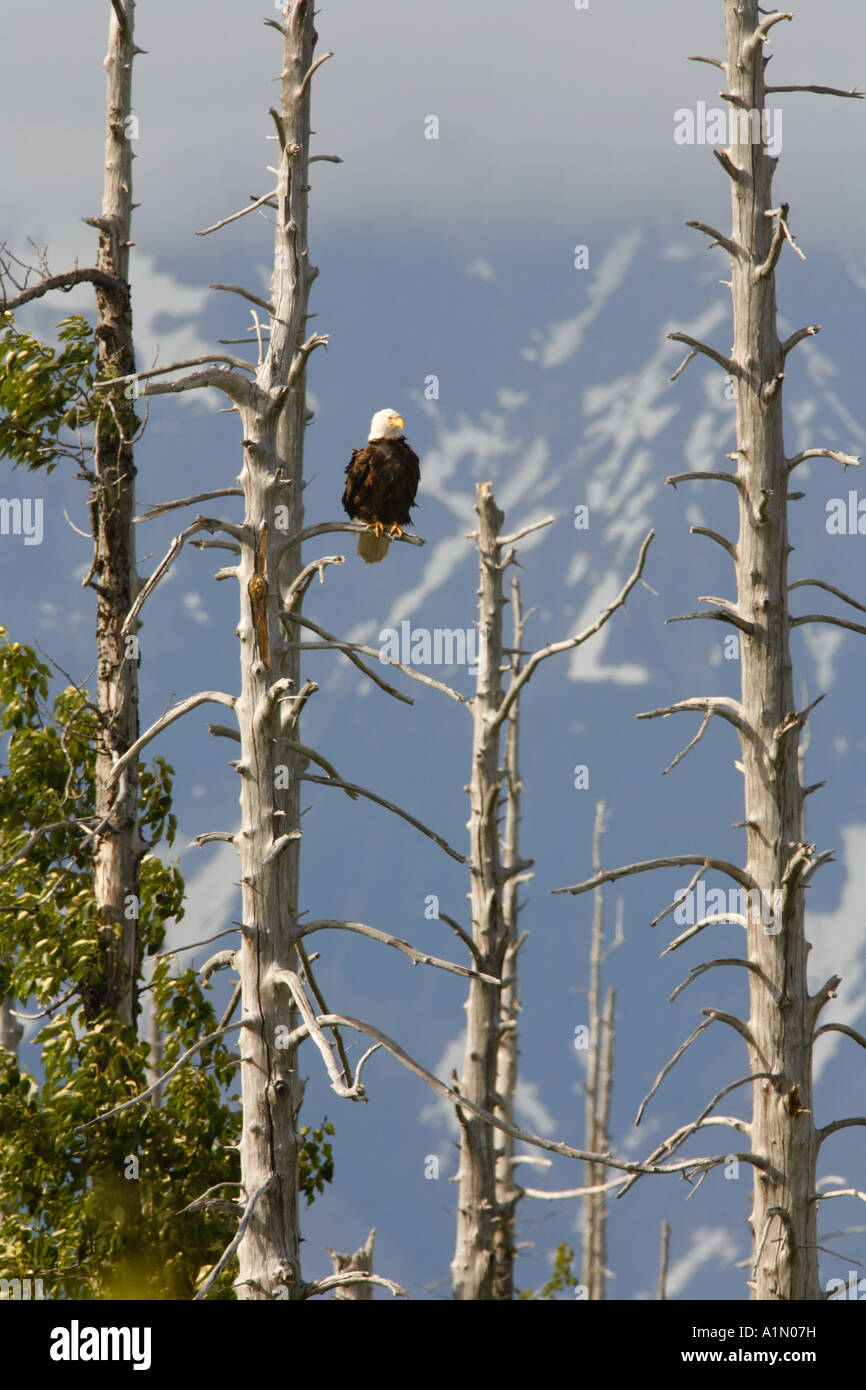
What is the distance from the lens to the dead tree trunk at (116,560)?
10.6 m

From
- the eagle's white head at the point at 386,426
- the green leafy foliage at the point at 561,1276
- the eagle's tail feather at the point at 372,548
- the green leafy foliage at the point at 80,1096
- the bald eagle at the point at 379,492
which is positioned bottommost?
the green leafy foliage at the point at 561,1276

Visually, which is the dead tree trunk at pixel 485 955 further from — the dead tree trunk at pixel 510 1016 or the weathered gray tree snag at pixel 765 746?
the weathered gray tree snag at pixel 765 746

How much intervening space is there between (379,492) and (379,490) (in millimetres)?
13

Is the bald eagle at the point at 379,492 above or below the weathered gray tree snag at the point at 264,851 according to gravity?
above

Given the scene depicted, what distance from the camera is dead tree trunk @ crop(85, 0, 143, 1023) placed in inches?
416

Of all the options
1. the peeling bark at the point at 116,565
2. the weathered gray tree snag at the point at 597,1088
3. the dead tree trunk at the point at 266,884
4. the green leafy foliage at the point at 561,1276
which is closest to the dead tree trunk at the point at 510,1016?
the green leafy foliage at the point at 561,1276

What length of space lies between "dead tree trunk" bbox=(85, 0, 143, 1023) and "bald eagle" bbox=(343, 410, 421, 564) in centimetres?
209

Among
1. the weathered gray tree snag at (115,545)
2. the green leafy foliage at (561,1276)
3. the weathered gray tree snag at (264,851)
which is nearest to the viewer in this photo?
the weathered gray tree snag at (264,851)

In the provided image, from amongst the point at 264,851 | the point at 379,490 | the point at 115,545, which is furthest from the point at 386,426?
the point at 264,851

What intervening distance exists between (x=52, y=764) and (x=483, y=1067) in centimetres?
435

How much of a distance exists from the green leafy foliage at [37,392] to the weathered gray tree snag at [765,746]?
16.7 ft

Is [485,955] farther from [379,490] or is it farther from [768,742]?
[768,742]

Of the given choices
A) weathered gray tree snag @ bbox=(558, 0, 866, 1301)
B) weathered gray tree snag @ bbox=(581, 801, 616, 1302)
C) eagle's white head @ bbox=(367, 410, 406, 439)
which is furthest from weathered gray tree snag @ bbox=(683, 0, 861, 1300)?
weathered gray tree snag @ bbox=(581, 801, 616, 1302)
